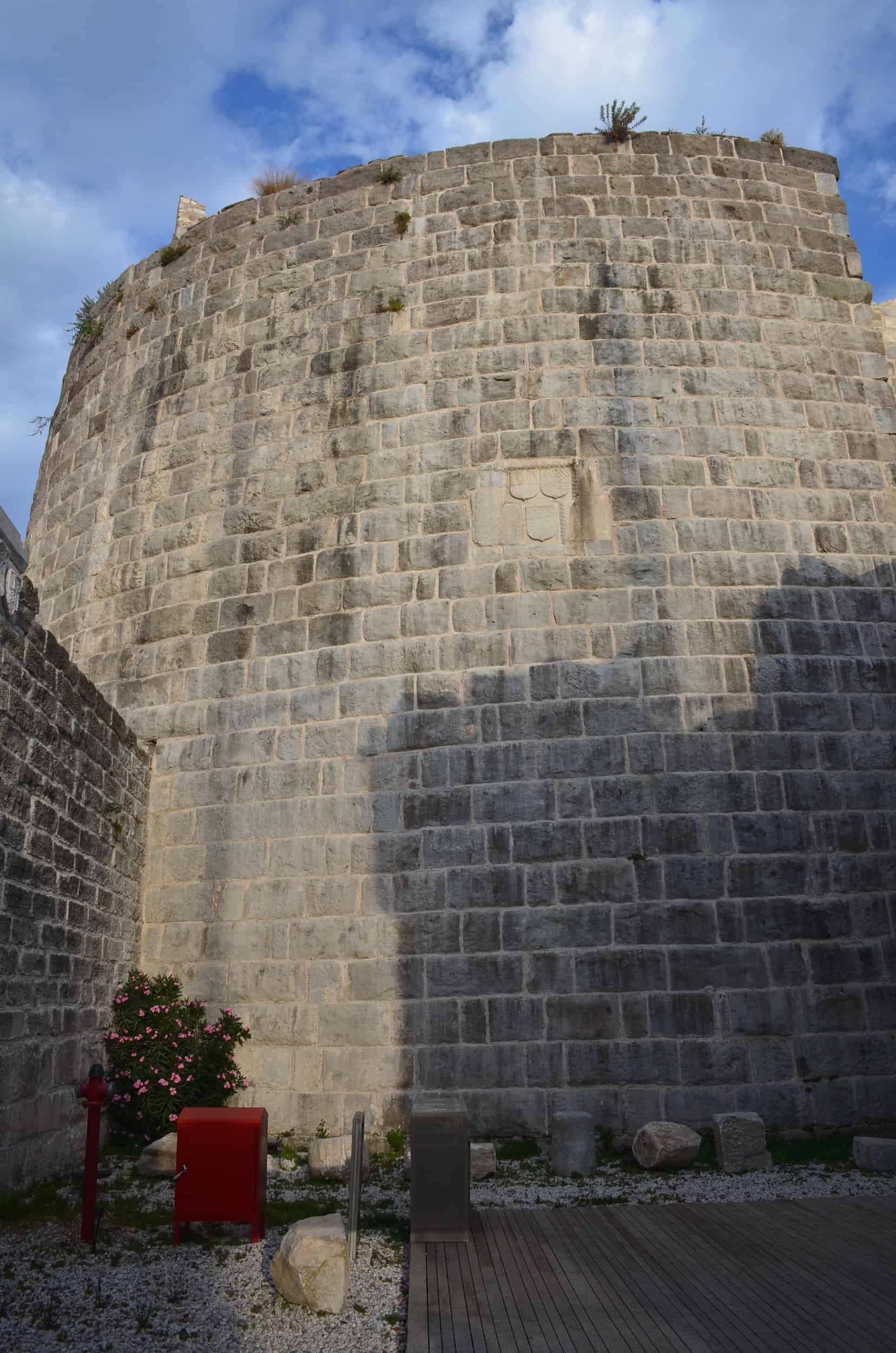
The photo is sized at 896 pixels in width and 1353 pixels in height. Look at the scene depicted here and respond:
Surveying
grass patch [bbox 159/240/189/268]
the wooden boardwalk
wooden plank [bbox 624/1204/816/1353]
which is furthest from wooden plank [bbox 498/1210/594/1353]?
grass patch [bbox 159/240/189/268]

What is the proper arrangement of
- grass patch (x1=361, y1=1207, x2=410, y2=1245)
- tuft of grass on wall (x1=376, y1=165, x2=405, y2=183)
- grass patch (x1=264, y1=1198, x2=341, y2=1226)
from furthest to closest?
1. tuft of grass on wall (x1=376, y1=165, x2=405, y2=183)
2. grass patch (x1=264, y1=1198, x2=341, y2=1226)
3. grass patch (x1=361, y1=1207, x2=410, y2=1245)

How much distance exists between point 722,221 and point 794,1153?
7692mm

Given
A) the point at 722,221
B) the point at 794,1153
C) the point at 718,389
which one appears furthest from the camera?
the point at 722,221

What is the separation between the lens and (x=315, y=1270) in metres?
4.12

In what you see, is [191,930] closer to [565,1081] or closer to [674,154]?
[565,1081]

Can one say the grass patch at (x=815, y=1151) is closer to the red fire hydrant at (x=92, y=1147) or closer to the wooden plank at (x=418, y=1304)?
the wooden plank at (x=418, y=1304)

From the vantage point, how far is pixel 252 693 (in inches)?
331

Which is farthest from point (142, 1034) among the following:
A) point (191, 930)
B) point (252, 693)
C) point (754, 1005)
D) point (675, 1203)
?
point (754, 1005)

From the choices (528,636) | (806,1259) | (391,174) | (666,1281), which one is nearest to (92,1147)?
(666,1281)

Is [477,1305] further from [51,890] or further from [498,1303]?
[51,890]

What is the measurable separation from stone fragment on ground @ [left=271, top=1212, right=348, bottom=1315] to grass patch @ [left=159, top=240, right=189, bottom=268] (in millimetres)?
9608

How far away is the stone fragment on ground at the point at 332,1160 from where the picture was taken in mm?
6387

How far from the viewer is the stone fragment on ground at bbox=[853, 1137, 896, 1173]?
6.14 metres

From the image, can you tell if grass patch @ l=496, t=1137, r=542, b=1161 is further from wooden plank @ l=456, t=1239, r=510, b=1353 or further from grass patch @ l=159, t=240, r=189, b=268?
grass patch @ l=159, t=240, r=189, b=268
